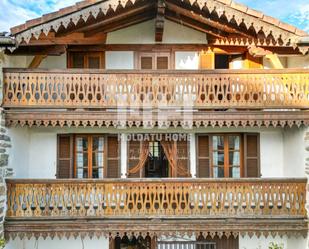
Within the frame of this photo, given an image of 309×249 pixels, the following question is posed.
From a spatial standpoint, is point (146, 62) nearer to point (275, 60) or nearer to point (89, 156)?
point (89, 156)

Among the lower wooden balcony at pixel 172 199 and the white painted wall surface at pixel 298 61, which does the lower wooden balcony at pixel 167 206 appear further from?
the white painted wall surface at pixel 298 61

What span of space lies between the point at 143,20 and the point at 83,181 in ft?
17.7

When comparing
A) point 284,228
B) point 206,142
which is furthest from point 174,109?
point 284,228

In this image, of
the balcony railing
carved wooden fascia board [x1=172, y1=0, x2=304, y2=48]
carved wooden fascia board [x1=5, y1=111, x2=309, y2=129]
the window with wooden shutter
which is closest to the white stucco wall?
the window with wooden shutter

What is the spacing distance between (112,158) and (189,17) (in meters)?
5.02

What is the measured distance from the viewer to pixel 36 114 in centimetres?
882

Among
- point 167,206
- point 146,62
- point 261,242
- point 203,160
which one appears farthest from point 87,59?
point 261,242

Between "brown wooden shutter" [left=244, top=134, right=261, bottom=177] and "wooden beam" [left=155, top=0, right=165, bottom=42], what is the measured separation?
4.19 metres

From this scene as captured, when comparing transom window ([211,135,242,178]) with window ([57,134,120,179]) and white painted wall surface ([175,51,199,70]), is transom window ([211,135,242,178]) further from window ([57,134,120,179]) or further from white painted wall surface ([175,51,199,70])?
window ([57,134,120,179])

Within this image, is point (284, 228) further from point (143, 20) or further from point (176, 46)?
point (143, 20)

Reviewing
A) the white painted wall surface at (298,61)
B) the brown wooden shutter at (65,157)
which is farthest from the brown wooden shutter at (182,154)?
the white painted wall surface at (298,61)

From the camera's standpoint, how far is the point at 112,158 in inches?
411

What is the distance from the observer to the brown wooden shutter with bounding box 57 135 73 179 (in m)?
10.3

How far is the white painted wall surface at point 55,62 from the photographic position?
10500 millimetres
